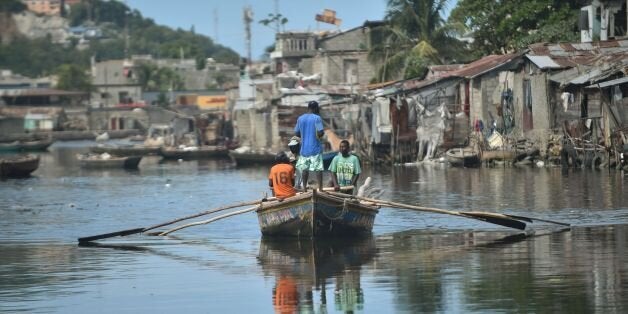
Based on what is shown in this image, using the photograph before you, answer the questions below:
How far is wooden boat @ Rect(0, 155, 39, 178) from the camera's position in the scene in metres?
49.0

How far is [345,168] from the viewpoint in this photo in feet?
63.2

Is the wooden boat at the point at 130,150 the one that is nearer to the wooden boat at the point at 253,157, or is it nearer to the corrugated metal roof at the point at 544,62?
the wooden boat at the point at 253,157

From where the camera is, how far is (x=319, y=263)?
53.9 ft

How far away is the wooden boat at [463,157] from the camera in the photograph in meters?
39.7

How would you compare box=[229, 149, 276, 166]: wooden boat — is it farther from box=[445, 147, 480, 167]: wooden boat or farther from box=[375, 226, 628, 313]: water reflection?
box=[375, 226, 628, 313]: water reflection

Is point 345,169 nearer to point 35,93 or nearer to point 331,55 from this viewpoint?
point 331,55

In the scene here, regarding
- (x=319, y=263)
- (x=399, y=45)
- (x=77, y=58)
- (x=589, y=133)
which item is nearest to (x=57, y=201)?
(x=589, y=133)

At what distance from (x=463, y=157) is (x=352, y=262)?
2385 cm

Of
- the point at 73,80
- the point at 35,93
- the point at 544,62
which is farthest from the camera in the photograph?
the point at 73,80

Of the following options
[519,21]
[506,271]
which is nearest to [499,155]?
[519,21]

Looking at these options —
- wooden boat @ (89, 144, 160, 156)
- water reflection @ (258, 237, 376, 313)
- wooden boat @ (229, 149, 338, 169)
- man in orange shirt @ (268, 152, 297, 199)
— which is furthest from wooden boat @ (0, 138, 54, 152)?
water reflection @ (258, 237, 376, 313)

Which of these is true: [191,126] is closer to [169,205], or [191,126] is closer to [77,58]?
[169,205]

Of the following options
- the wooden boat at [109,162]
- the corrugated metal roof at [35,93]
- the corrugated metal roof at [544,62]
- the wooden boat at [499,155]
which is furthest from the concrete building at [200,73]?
the corrugated metal roof at [544,62]

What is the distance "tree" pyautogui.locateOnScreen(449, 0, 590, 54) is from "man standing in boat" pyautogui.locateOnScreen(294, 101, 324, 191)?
24542 mm
